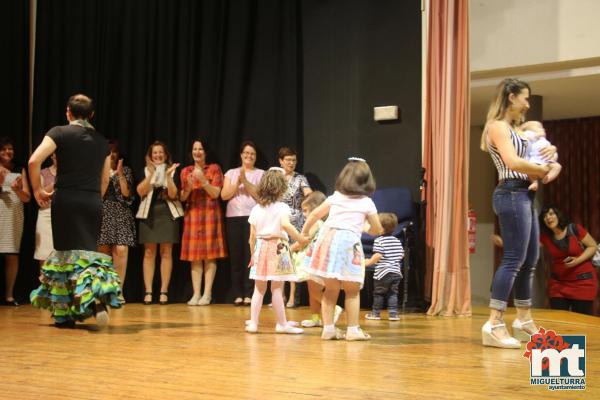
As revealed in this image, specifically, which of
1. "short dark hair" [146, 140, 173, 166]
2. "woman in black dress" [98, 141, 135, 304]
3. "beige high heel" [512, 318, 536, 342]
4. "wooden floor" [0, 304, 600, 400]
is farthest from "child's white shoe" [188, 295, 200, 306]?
"beige high heel" [512, 318, 536, 342]

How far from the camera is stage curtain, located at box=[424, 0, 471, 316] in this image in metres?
5.80

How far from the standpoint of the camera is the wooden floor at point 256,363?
2400mm

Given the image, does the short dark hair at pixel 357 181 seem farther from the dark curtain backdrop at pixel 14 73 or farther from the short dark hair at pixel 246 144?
the dark curtain backdrop at pixel 14 73

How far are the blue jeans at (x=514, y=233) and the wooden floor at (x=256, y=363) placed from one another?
1.09 feet

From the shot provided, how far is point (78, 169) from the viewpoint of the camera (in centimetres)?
430

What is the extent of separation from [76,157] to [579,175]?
19.9 ft

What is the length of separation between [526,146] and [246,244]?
362 centimetres

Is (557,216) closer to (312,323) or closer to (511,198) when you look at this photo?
(312,323)

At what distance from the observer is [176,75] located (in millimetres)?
7238

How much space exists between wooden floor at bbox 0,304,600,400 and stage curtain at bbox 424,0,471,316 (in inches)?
40.7

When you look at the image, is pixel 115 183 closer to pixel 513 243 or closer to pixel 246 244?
pixel 246 244

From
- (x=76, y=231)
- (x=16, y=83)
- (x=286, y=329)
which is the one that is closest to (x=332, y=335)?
(x=286, y=329)

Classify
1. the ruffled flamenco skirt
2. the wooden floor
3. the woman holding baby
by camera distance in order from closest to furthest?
the wooden floor, the woman holding baby, the ruffled flamenco skirt

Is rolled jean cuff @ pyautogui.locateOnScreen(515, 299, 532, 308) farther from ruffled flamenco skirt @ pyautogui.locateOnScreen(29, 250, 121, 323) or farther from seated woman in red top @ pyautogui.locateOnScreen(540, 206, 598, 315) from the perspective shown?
seated woman in red top @ pyautogui.locateOnScreen(540, 206, 598, 315)
